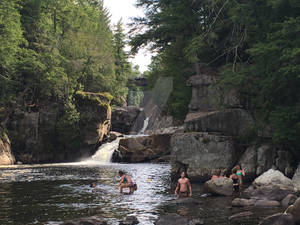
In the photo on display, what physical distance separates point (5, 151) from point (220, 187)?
27250 millimetres

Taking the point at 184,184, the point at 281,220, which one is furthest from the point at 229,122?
the point at 281,220

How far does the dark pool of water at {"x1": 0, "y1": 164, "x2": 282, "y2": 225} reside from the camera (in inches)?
573

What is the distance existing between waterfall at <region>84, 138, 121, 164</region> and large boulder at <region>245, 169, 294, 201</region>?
26.1 m

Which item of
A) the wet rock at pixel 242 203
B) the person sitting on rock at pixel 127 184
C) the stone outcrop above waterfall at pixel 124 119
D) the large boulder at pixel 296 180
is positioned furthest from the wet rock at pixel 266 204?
the stone outcrop above waterfall at pixel 124 119

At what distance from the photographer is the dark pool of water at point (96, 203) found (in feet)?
47.7

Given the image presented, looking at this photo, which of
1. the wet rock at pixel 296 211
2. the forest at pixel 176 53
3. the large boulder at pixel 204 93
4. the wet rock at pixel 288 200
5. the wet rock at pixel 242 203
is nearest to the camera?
the wet rock at pixel 296 211

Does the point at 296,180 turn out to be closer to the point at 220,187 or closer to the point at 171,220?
the point at 220,187

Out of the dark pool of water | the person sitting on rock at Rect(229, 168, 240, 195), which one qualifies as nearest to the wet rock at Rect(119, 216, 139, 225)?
the dark pool of water

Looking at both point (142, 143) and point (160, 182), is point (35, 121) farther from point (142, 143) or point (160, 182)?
point (160, 182)

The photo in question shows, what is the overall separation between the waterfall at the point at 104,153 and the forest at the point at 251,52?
11.0 m

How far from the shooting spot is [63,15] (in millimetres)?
51719

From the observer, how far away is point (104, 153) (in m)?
46.2

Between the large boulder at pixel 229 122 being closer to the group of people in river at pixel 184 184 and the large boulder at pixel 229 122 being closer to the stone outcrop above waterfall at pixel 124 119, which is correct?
the group of people in river at pixel 184 184

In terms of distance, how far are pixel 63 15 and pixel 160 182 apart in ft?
111
